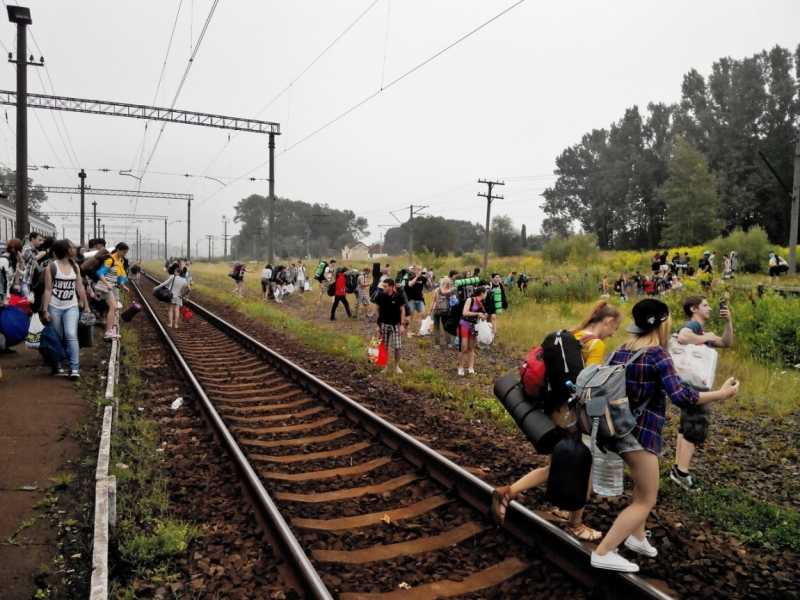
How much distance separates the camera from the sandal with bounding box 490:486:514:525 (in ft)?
14.5

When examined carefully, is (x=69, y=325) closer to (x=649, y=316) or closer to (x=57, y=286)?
(x=57, y=286)

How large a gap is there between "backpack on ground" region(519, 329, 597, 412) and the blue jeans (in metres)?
6.96

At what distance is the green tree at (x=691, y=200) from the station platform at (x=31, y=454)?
200 ft

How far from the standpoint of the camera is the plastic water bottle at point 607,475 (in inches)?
180

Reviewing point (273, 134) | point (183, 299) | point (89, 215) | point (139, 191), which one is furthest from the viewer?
point (89, 215)

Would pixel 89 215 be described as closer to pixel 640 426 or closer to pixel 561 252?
pixel 561 252

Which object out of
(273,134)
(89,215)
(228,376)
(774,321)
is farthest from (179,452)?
(89,215)

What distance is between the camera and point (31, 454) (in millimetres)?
5926

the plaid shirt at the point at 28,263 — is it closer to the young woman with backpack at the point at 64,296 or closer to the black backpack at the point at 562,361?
the young woman with backpack at the point at 64,296

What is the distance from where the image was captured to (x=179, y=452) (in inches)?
257

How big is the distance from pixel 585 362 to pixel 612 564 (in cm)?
133

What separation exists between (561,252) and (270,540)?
50554mm

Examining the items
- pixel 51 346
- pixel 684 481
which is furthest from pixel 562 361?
pixel 51 346

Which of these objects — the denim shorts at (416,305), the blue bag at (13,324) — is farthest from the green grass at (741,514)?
the denim shorts at (416,305)
